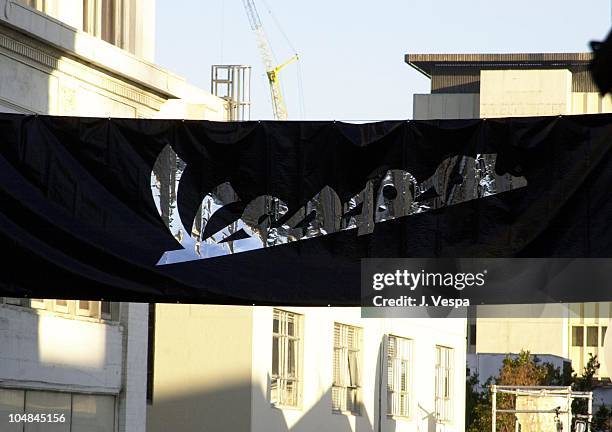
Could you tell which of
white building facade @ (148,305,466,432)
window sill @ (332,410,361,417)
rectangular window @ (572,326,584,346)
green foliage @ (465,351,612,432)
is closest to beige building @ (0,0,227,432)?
white building facade @ (148,305,466,432)

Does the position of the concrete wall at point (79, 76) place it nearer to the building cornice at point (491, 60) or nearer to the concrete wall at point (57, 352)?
the concrete wall at point (57, 352)

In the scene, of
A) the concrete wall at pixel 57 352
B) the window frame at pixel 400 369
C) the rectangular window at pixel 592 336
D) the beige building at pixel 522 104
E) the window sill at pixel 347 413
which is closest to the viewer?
the concrete wall at pixel 57 352

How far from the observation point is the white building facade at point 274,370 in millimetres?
30766

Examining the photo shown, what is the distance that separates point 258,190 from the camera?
14359 mm

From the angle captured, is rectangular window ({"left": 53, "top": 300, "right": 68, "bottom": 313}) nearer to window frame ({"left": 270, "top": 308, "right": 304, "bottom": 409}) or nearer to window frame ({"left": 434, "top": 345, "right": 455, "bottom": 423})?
window frame ({"left": 270, "top": 308, "right": 304, "bottom": 409})

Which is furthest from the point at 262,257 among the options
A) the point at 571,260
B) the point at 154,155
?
the point at 571,260

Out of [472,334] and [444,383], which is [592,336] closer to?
[472,334]

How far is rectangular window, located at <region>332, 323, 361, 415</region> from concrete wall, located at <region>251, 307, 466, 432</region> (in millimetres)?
237

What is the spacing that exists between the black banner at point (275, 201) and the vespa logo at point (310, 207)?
0.01 metres

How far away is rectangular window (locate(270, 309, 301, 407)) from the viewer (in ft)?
105

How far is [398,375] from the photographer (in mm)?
39188

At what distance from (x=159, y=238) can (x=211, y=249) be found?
0.53 m

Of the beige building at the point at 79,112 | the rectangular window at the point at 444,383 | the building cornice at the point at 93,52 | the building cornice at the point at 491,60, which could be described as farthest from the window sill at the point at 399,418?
the building cornice at the point at 491,60

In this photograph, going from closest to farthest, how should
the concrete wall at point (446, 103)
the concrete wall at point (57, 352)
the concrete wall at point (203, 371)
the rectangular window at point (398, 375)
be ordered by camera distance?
the concrete wall at point (57, 352) < the concrete wall at point (203, 371) < the rectangular window at point (398, 375) < the concrete wall at point (446, 103)
